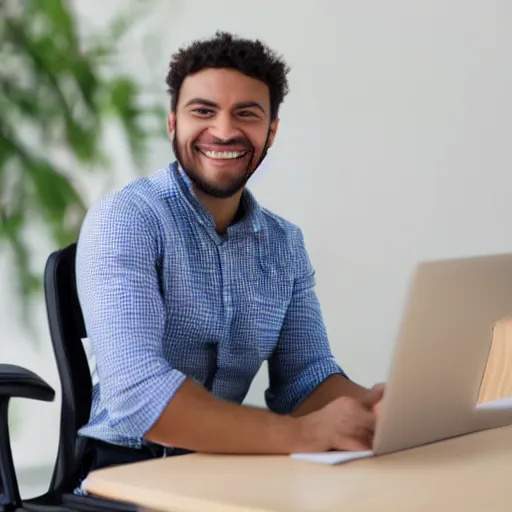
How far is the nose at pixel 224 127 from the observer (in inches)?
69.5

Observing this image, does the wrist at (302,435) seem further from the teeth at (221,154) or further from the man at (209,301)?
the teeth at (221,154)

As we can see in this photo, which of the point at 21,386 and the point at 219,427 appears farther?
the point at 21,386

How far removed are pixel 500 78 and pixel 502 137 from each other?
197 millimetres

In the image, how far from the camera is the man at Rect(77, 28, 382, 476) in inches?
51.7

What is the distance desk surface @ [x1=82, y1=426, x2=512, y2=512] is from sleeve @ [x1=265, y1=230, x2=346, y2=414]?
54cm

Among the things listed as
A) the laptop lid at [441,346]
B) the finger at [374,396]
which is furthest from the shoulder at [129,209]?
the laptop lid at [441,346]

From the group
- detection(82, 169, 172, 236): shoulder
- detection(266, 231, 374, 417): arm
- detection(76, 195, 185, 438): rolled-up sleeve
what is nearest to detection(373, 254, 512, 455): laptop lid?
detection(76, 195, 185, 438): rolled-up sleeve

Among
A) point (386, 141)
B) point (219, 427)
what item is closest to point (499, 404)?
point (219, 427)

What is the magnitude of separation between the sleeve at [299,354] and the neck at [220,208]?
0.55 ft

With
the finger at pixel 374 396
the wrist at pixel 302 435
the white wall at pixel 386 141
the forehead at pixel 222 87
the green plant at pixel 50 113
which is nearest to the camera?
the wrist at pixel 302 435

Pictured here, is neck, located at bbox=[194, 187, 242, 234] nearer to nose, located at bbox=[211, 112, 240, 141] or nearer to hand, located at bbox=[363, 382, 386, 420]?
nose, located at bbox=[211, 112, 240, 141]

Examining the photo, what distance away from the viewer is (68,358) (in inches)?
64.3

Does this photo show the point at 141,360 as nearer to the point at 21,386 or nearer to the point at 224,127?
the point at 21,386

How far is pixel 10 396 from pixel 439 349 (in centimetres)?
78
